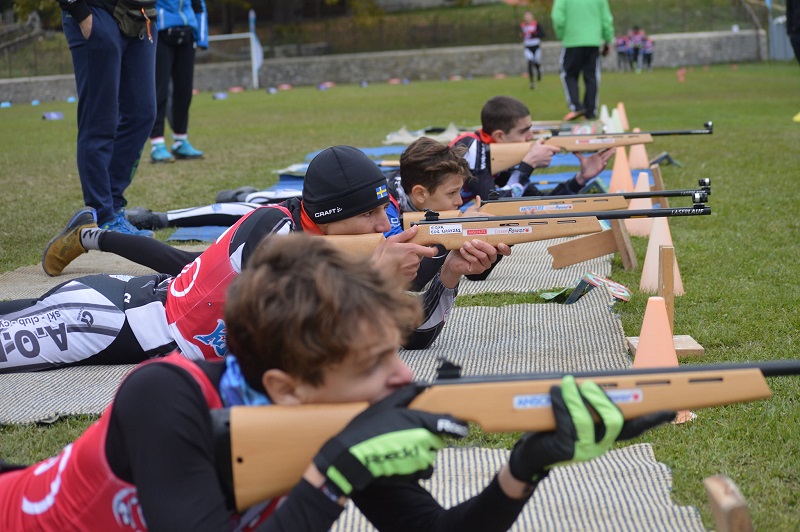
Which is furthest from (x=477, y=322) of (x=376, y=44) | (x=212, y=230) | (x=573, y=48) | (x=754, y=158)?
(x=376, y=44)

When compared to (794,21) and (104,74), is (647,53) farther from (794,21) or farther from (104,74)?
(104,74)

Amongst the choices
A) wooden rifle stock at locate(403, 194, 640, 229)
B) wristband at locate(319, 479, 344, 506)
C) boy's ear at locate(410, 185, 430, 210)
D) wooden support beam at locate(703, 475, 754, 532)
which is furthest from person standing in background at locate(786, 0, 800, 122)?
wristband at locate(319, 479, 344, 506)

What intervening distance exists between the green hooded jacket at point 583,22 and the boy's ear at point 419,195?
36.8 feet

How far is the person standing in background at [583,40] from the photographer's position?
628 inches

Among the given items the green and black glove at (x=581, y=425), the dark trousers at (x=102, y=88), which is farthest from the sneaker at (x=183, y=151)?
the green and black glove at (x=581, y=425)

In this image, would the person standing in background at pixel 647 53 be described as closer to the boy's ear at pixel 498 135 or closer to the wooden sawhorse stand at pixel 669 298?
the boy's ear at pixel 498 135

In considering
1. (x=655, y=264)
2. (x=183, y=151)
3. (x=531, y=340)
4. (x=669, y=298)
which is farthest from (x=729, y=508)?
(x=183, y=151)

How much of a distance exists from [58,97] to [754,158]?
105 ft

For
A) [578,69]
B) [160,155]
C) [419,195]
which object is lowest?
[160,155]

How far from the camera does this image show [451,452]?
3539mm

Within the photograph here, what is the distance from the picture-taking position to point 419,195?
18.0 feet

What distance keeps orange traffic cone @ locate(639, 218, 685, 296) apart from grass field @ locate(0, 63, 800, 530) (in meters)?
0.11

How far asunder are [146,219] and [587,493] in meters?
5.69

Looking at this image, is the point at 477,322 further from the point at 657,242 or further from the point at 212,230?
the point at 212,230
